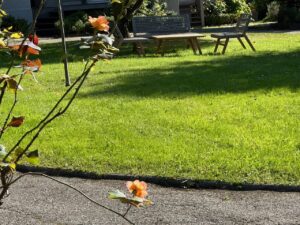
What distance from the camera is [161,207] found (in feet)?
15.5

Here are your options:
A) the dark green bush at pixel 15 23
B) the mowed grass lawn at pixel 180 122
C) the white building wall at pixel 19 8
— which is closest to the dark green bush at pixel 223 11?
the white building wall at pixel 19 8

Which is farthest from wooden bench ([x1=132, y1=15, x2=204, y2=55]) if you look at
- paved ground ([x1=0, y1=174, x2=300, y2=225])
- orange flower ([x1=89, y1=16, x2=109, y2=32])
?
orange flower ([x1=89, y1=16, x2=109, y2=32])

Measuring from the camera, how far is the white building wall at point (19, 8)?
29.1m

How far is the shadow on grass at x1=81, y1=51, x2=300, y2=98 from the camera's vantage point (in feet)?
31.8

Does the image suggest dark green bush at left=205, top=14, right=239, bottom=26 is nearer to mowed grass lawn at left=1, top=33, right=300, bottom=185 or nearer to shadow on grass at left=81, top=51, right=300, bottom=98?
shadow on grass at left=81, top=51, right=300, bottom=98

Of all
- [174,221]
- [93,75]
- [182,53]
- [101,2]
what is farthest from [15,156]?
[101,2]

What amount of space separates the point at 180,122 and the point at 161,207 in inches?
107

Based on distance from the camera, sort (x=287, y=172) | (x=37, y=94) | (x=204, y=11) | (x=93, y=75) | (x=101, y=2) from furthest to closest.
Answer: (x=204, y=11)
(x=101, y=2)
(x=93, y=75)
(x=37, y=94)
(x=287, y=172)

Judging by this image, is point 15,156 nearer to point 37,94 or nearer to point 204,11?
point 37,94

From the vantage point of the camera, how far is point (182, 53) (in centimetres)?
1641

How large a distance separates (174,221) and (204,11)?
28.0 metres

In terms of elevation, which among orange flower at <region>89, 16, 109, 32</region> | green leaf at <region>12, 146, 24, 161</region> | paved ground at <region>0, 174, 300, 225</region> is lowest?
paved ground at <region>0, 174, 300, 225</region>

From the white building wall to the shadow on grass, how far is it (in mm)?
17253

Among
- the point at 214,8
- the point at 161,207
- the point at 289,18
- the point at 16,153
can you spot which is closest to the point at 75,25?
the point at 214,8
